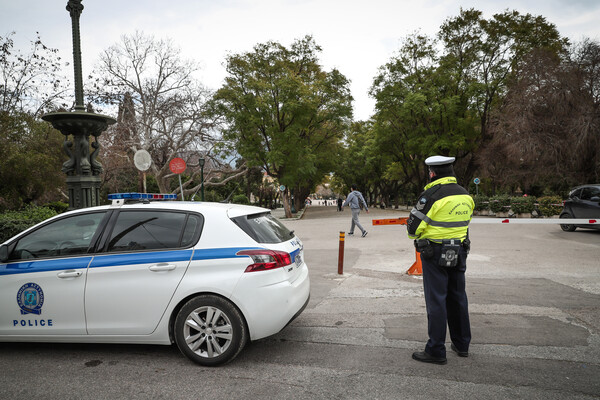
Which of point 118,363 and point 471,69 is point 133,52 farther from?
point 118,363

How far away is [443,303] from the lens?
12.4ft

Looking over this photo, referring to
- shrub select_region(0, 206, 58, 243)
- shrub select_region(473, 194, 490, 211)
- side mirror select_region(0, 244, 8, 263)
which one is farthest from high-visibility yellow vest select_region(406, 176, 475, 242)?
shrub select_region(473, 194, 490, 211)

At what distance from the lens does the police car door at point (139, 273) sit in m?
3.80

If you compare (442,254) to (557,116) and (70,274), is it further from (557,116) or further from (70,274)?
(557,116)

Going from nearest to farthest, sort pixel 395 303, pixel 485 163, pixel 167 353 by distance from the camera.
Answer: pixel 167 353 → pixel 395 303 → pixel 485 163

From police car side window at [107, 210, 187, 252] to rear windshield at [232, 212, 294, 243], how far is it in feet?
1.97

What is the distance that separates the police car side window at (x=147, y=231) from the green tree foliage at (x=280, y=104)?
23844 millimetres

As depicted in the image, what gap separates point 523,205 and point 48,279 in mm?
24471

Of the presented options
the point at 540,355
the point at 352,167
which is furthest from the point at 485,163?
the point at 540,355

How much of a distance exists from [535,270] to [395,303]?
4058 mm

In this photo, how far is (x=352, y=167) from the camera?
5253 centimetres

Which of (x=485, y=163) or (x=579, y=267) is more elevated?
(x=485, y=163)

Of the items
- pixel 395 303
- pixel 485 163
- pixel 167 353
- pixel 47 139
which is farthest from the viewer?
pixel 485 163

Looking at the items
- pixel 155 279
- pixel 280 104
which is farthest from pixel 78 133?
pixel 280 104
